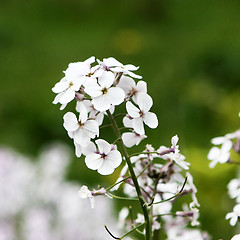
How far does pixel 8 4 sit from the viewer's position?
5480mm

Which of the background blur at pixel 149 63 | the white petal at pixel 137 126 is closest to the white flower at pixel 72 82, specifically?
the white petal at pixel 137 126

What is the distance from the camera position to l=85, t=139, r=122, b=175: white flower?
2.90 ft

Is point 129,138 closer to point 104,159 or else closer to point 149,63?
point 104,159

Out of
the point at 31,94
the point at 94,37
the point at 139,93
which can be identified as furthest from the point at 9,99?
the point at 139,93

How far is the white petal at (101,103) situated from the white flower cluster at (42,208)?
133 cm

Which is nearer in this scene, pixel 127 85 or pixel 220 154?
pixel 127 85

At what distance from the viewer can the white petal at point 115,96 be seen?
86 centimetres

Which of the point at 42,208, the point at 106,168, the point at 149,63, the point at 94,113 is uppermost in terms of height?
the point at 149,63

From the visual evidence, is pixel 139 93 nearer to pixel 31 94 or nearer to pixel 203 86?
pixel 203 86

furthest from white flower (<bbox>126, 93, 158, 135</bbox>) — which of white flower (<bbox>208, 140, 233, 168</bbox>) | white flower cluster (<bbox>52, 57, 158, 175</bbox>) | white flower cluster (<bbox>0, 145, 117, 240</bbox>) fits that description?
white flower cluster (<bbox>0, 145, 117, 240</bbox>)

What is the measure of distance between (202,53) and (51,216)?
2.21m

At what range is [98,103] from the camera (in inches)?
33.9

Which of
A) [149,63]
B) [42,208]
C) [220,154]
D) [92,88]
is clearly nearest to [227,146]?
[220,154]

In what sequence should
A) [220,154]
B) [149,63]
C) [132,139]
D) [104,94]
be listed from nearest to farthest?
[104,94] → [132,139] → [220,154] → [149,63]
